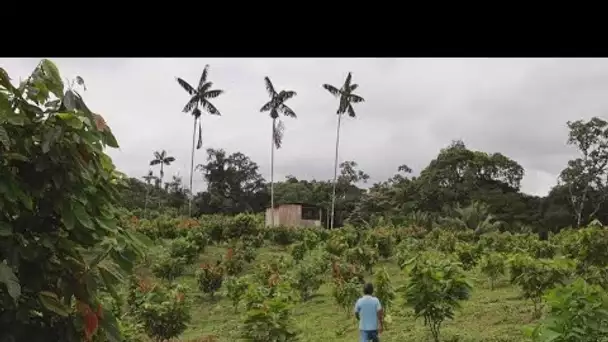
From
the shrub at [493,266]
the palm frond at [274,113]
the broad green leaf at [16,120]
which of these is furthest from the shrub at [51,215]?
the palm frond at [274,113]

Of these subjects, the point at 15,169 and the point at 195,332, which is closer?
the point at 15,169

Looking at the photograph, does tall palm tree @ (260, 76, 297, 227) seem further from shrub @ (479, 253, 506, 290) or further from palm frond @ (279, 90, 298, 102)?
shrub @ (479, 253, 506, 290)

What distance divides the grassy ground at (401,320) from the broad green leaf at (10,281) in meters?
7.56

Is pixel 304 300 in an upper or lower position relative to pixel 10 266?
lower

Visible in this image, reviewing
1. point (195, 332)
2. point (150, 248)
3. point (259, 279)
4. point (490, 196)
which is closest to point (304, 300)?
point (259, 279)

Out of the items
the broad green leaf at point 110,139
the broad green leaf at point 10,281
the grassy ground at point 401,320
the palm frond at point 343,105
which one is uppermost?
the palm frond at point 343,105

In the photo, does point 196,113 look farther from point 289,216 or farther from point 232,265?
point 232,265

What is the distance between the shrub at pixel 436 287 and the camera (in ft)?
26.9

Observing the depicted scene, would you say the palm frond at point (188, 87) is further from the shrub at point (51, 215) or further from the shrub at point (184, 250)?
the shrub at point (51, 215)

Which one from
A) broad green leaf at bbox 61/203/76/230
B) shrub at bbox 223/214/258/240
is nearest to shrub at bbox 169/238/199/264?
shrub at bbox 223/214/258/240

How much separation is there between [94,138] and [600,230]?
9.35 metres

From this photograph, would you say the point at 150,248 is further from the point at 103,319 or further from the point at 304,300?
the point at 304,300

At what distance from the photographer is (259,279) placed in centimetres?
1403

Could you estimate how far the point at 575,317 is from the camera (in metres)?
4.15
